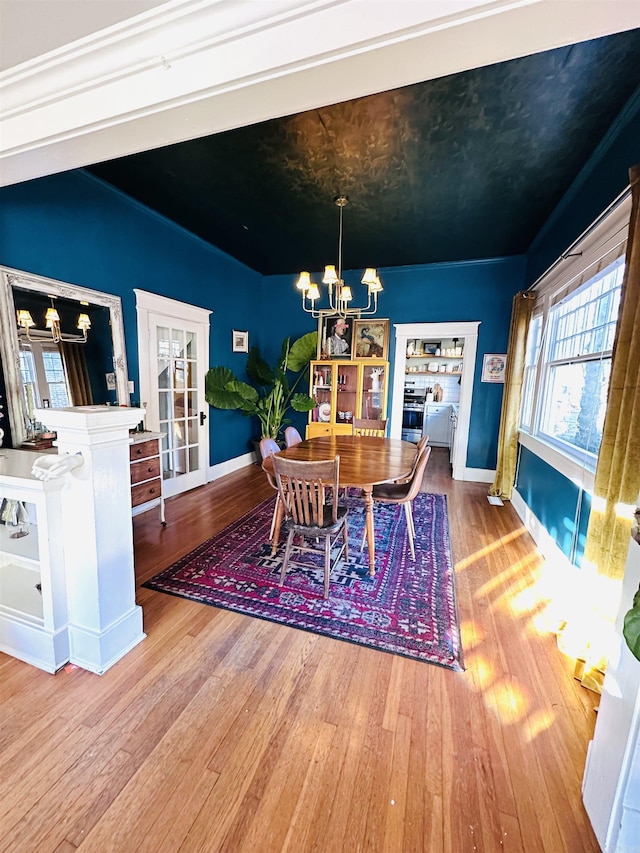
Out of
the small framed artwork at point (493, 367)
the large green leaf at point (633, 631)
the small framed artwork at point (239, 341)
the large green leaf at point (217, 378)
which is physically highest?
the small framed artwork at point (239, 341)

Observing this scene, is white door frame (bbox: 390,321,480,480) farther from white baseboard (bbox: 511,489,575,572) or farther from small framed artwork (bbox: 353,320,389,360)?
white baseboard (bbox: 511,489,575,572)

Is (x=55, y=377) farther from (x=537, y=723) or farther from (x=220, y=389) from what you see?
(x=537, y=723)

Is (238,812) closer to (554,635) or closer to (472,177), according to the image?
(554,635)

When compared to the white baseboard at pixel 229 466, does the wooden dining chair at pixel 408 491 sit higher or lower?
higher

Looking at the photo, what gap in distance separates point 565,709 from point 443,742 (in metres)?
0.60

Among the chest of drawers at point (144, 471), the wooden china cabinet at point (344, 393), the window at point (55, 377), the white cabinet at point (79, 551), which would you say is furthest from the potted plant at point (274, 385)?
the white cabinet at point (79, 551)

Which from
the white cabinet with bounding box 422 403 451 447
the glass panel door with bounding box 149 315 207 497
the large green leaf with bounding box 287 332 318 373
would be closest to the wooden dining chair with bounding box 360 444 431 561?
the glass panel door with bounding box 149 315 207 497

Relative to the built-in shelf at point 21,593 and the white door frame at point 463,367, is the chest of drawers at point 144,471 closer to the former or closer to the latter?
the built-in shelf at point 21,593

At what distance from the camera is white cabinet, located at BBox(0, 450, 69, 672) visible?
1.49 meters

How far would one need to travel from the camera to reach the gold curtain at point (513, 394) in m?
3.71

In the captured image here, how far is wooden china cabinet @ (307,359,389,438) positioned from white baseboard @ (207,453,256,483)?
1100mm

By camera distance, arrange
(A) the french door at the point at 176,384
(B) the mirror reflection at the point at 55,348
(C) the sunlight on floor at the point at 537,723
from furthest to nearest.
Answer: (A) the french door at the point at 176,384 < (B) the mirror reflection at the point at 55,348 < (C) the sunlight on floor at the point at 537,723

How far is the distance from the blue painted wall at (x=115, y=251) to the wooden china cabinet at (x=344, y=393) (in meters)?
1.32

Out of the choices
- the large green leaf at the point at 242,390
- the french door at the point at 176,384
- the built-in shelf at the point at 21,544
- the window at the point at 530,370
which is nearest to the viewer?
the built-in shelf at the point at 21,544
